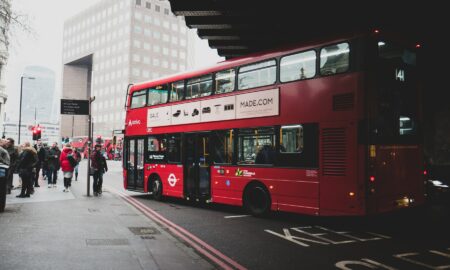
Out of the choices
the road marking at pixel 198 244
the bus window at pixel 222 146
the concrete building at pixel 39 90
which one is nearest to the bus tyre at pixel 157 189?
the road marking at pixel 198 244

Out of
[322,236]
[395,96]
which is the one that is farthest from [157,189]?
[395,96]

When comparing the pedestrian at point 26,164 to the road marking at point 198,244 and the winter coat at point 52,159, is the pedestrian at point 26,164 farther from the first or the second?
the winter coat at point 52,159

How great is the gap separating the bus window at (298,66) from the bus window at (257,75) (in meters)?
0.29

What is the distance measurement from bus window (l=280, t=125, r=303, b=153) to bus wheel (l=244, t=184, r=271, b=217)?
1.21 metres

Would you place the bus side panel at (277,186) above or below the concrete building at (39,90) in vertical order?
below

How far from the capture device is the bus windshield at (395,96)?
7648mm

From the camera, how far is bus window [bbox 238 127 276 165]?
9.20 m

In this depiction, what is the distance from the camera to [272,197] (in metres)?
9.16

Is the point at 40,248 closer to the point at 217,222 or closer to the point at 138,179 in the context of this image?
the point at 217,222

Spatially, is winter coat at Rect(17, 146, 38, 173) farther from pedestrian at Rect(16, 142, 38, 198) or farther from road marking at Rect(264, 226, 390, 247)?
road marking at Rect(264, 226, 390, 247)

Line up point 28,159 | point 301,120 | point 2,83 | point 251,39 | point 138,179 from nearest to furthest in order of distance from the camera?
point 301,120 < point 28,159 < point 138,179 < point 251,39 < point 2,83

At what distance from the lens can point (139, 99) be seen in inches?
539

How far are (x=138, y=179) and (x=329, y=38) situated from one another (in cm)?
855

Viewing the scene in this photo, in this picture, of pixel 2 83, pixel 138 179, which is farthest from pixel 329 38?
pixel 2 83
